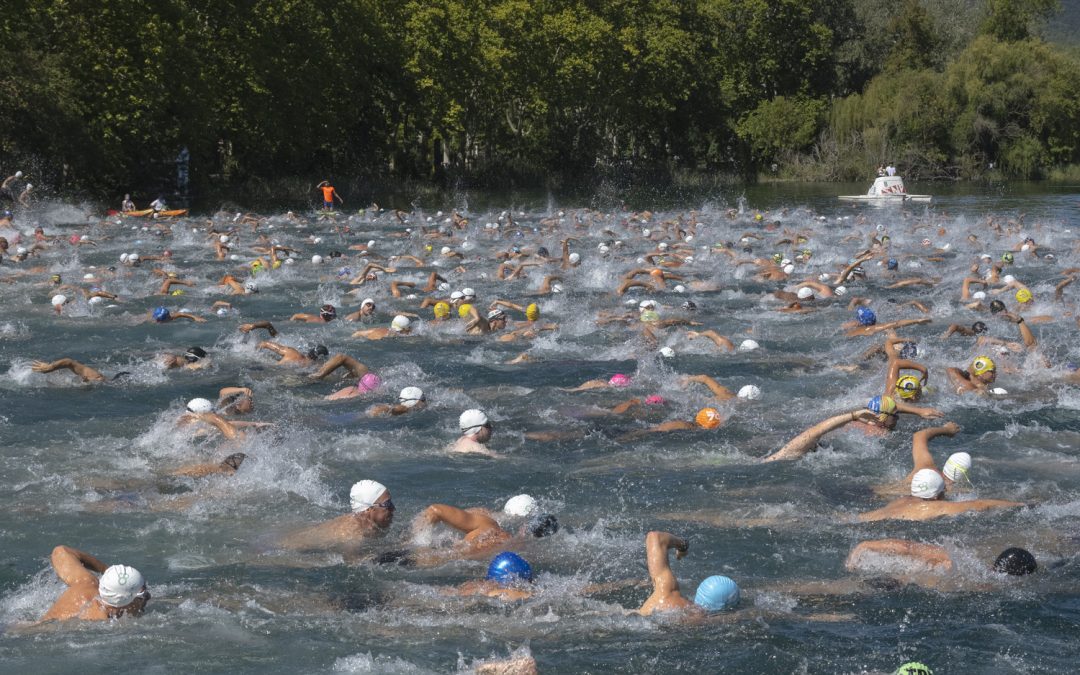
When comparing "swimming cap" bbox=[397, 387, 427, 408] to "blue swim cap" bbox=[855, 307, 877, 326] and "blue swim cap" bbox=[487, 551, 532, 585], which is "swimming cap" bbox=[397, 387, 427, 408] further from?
"blue swim cap" bbox=[855, 307, 877, 326]

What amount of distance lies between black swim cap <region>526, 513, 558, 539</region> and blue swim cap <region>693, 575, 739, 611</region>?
5.20 ft

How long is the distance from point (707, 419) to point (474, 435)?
263cm

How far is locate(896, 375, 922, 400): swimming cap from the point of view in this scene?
41.7ft

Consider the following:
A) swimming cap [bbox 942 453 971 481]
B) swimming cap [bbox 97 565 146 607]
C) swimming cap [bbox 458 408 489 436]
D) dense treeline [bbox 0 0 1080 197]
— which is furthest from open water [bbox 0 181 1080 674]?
dense treeline [bbox 0 0 1080 197]

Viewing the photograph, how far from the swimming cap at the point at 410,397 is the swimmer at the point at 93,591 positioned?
5.66 meters

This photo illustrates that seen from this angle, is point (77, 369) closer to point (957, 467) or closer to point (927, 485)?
point (927, 485)

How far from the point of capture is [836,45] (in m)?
72.0

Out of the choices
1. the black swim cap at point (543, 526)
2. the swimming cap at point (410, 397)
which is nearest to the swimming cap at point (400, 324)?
the swimming cap at point (410, 397)

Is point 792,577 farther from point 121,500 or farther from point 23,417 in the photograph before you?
point 23,417

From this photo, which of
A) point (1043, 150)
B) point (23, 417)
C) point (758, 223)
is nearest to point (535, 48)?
point (758, 223)

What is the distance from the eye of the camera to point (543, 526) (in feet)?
30.1

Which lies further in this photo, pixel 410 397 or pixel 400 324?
pixel 400 324

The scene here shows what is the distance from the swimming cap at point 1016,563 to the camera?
27.6 feet

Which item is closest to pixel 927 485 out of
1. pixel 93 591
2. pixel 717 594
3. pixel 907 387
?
pixel 717 594
